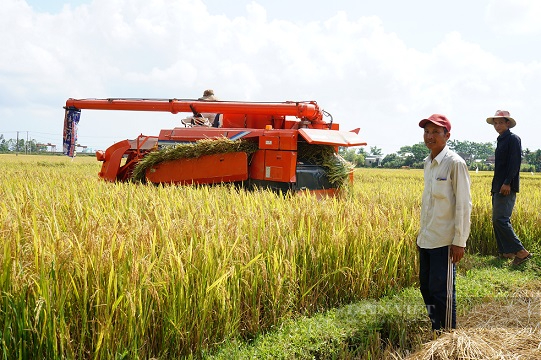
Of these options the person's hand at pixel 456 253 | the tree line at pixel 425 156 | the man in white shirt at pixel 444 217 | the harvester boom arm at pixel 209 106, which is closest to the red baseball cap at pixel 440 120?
the man in white shirt at pixel 444 217

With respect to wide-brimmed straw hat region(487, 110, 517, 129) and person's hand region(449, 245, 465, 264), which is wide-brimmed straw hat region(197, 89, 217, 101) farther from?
person's hand region(449, 245, 465, 264)

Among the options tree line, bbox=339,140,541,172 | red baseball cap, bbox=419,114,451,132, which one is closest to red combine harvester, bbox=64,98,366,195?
red baseball cap, bbox=419,114,451,132

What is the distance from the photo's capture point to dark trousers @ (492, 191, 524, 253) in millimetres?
5547

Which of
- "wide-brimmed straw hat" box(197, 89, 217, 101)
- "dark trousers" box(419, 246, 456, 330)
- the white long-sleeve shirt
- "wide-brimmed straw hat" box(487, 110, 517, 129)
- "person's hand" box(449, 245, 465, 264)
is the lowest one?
"dark trousers" box(419, 246, 456, 330)

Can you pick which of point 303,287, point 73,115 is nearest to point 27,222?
point 303,287

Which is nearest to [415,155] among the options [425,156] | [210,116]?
[425,156]

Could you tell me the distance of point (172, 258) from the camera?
2.79 m

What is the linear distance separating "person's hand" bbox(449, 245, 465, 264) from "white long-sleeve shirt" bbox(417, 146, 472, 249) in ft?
0.10

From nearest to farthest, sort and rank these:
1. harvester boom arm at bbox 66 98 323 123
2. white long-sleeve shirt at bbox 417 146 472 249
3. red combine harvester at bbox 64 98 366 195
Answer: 1. white long-sleeve shirt at bbox 417 146 472 249
2. red combine harvester at bbox 64 98 366 195
3. harvester boom arm at bbox 66 98 323 123

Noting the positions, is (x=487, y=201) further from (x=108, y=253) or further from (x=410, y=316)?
(x=108, y=253)

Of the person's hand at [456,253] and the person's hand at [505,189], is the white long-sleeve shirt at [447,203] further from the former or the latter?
the person's hand at [505,189]

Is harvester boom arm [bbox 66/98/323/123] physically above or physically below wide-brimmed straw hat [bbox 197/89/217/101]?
below

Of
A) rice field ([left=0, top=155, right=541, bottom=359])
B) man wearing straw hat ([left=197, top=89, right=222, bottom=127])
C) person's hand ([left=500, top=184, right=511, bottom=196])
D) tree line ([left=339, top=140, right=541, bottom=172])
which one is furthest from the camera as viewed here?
tree line ([left=339, top=140, right=541, bottom=172])

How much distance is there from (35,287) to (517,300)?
395 centimetres
